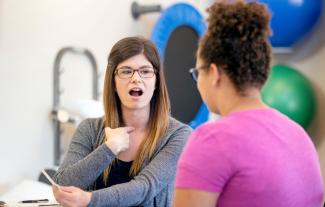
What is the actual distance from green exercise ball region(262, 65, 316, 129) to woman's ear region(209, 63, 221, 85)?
6.04ft

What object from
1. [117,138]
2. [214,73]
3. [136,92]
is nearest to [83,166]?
[117,138]

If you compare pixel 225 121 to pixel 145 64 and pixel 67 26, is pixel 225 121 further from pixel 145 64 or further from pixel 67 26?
pixel 67 26

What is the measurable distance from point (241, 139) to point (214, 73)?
0.53ft

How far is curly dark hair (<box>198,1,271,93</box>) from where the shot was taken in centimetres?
92

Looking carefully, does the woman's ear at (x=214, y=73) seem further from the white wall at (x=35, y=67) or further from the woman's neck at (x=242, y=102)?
the white wall at (x=35, y=67)

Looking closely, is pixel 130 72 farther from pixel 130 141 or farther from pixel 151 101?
pixel 130 141

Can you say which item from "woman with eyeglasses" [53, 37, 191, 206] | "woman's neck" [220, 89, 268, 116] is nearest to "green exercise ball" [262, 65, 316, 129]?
"woman with eyeglasses" [53, 37, 191, 206]

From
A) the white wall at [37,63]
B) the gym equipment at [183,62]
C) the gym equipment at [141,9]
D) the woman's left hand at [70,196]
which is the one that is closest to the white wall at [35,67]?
the white wall at [37,63]

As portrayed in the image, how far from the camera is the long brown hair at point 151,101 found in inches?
58.6

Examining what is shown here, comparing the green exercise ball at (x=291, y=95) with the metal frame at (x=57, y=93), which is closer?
the metal frame at (x=57, y=93)

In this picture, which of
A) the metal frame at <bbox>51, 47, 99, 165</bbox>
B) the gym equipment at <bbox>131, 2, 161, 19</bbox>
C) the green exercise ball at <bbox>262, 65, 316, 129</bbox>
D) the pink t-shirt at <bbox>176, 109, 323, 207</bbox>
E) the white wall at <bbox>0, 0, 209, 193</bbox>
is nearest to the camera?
the pink t-shirt at <bbox>176, 109, 323, 207</bbox>

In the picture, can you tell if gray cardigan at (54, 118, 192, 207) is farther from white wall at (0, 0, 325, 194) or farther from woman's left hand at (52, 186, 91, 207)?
white wall at (0, 0, 325, 194)

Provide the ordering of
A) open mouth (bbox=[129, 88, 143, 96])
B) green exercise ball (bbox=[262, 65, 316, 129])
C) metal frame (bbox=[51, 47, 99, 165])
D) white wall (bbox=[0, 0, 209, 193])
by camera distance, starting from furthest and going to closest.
Answer: 1. green exercise ball (bbox=[262, 65, 316, 129])
2. metal frame (bbox=[51, 47, 99, 165])
3. white wall (bbox=[0, 0, 209, 193])
4. open mouth (bbox=[129, 88, 143, 96])

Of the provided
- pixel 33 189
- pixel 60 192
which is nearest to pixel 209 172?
pixel 60 192
